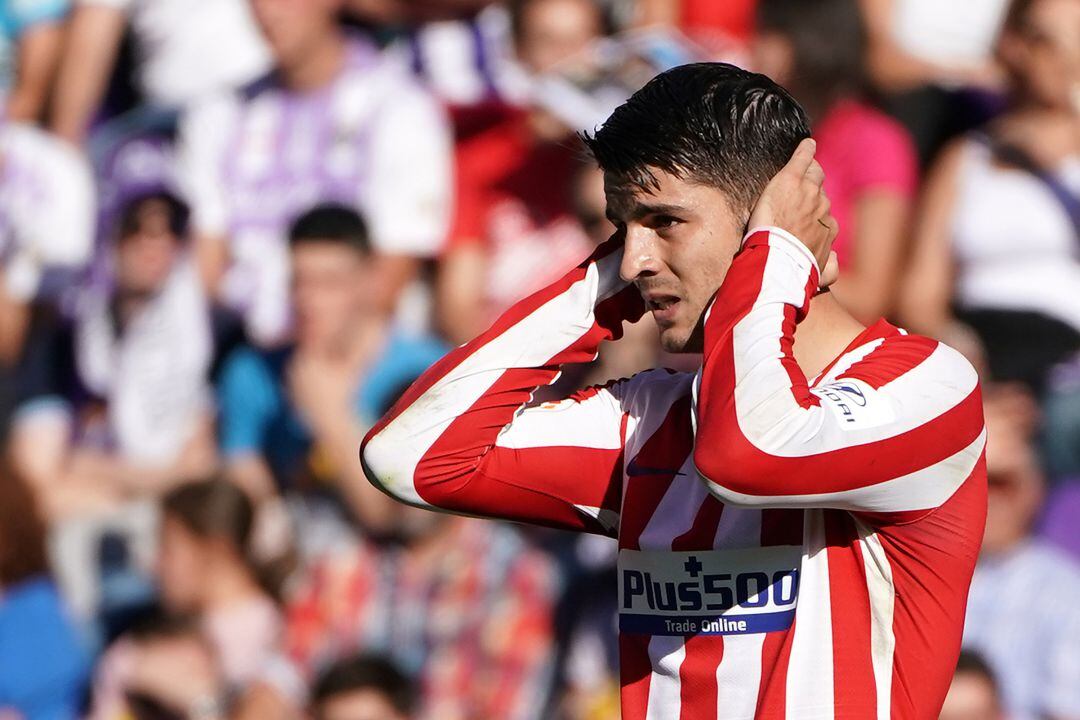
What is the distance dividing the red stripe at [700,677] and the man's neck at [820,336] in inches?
16.9

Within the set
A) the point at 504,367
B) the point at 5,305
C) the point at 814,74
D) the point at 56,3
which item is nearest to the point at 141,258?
the point at 5,305

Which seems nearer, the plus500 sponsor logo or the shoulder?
the plus500 sponsor logo

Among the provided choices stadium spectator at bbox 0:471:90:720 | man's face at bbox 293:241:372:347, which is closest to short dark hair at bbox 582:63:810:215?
man's face at bbox 293:241:372:347

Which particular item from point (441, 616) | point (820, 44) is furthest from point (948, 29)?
point (441, 616)

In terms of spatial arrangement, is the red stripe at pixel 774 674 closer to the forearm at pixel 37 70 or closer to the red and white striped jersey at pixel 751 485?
the red and white striped jersey at pixel 751 485

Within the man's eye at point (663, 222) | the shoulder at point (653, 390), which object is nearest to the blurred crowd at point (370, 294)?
the shoulder at point (653, 390)

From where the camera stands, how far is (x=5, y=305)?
7418mm

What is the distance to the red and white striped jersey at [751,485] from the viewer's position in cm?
233

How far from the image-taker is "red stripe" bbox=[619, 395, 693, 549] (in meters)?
2.65

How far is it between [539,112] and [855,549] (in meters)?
3.90

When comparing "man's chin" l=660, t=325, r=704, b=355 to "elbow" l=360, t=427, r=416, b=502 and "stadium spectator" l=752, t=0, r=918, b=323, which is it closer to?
"elbow" l=360, t=427, r=416, b=502

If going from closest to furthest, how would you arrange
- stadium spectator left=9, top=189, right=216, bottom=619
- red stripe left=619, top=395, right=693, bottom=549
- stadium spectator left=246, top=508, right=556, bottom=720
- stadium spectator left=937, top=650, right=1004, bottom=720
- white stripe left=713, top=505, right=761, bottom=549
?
white stripe left=713, top=505, right=761, bottom=549, red stripe left=619, top=395, right=693, bottom=549, stadium spectator left=937, top=650, right=1004, bottom=720, stadium spectator left=246, top=508, right=556, bottom=720, stadium spectator left=9, top=189, right=216, bottom=619

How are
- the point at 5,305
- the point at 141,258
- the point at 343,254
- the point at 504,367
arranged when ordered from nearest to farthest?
the point at 504,367
the point at 343,254
the point at 141,258
the point at 5,305

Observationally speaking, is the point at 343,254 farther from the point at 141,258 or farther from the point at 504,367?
the point at 504,367
